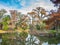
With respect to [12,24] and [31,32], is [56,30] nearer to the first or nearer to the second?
[31,32]

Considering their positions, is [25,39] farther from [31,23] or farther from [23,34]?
[31,23]

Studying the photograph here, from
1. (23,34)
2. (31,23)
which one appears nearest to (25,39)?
(23,34)

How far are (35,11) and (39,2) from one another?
117 mm

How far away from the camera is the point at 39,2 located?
2854 mm

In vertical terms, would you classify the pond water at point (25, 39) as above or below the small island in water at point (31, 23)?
below

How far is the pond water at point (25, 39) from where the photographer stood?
2830 millimetres

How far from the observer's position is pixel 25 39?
9.31 ft

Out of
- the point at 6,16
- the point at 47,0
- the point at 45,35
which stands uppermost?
the point at 47,0

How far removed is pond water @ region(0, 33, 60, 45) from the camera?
9.29 feet

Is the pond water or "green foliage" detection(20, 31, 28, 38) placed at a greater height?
"green foliage" detection(20, 31, 28, 38)

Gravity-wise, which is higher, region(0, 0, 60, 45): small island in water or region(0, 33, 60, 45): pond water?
region(0, 0, 60, 45): small island in water

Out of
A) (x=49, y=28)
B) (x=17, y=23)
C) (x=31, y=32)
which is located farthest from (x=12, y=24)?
(x=49, y=28)

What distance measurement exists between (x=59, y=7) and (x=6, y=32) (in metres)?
0.68

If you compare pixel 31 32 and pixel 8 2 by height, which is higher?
pixel 8 2
